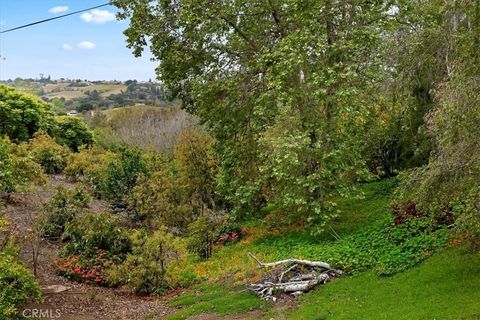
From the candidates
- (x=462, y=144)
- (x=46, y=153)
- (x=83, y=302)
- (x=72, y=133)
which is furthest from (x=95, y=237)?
(x=72, y=133)

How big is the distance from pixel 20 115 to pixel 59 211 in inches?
606

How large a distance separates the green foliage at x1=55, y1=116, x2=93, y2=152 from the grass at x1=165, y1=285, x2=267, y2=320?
25.9 meters

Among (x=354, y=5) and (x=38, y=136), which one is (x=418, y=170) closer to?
(x=354, y=5)

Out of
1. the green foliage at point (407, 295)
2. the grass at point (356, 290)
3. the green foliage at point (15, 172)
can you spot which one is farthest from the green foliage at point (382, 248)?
the green foliage at point (15, 172)

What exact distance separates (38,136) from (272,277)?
22.9 m

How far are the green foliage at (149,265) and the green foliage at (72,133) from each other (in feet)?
78.1

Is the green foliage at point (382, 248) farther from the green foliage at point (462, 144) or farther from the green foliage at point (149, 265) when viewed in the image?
the green foliage at point (149, 265)

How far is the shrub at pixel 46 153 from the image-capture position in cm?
2870

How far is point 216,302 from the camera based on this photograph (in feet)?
40.0

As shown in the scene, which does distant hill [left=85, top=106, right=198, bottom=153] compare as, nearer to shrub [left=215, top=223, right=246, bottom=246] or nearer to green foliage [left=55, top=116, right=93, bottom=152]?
green foliage [left=55, top=116, right=93, bottom=152]

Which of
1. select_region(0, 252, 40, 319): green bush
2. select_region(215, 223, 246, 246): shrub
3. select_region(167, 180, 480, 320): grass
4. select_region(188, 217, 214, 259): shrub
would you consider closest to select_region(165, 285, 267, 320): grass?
select_region(167, 180, 480, 320): grass

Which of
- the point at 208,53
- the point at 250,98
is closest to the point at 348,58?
the point at 250,98

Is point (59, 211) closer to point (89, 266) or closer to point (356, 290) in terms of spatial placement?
point (89, 266)

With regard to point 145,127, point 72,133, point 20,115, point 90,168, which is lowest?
point 90,168
